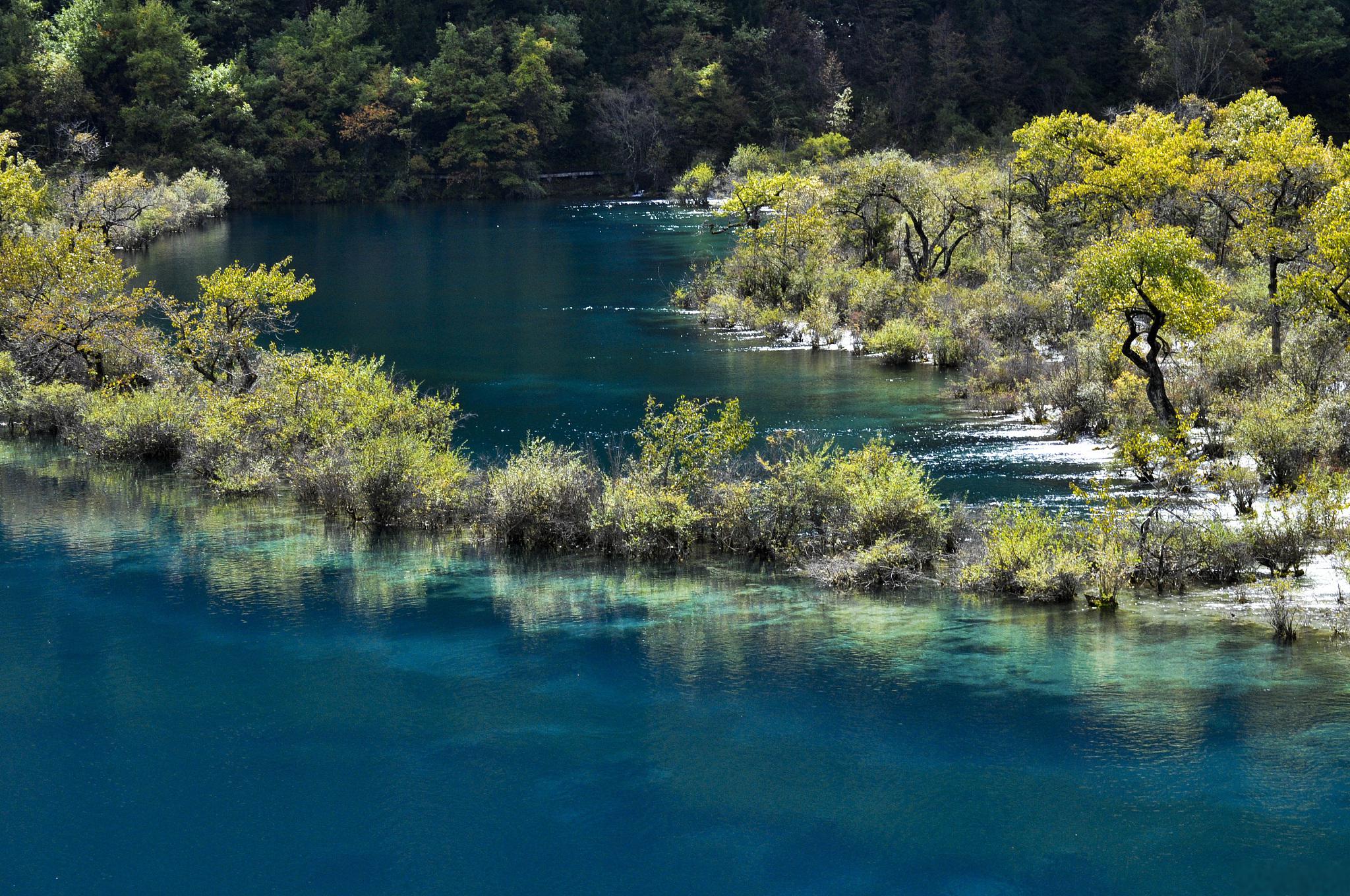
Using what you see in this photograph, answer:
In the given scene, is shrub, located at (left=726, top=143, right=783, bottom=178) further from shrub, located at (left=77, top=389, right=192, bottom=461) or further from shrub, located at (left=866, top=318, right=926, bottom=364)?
shrub, located at (left=77, top=389, right=192, bottom=461)

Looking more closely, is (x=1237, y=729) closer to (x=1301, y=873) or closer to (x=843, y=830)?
(x=1301, y=873)

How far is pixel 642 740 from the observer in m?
15.7

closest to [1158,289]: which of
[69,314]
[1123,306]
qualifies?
[1123,306]

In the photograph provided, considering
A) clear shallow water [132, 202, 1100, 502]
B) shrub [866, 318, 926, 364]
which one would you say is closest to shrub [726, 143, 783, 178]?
clear shallow water [132, 202, 1100, 502]

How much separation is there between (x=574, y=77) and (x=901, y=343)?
85.5m

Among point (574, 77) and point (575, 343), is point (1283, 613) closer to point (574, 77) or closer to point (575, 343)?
point (575, 343)

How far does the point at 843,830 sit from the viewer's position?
44.7ft

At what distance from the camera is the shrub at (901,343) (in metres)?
40.0

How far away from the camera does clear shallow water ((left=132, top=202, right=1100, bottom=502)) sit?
3039 cm

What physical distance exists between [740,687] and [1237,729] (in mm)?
6155

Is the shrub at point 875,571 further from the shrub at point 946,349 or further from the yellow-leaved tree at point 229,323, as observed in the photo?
the shrub at point 946,349

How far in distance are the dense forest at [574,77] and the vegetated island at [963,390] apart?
55.9 m

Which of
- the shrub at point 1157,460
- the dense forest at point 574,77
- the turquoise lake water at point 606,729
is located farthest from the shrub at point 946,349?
the dense forest at point 574,77

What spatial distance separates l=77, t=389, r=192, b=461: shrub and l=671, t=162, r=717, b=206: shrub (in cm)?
7422
